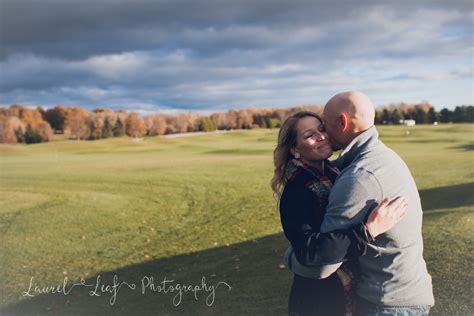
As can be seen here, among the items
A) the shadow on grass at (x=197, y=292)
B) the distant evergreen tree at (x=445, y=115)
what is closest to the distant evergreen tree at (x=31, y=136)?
the distant evergreen tree at (x=445, y=115)

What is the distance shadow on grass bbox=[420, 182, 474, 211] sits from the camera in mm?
13514

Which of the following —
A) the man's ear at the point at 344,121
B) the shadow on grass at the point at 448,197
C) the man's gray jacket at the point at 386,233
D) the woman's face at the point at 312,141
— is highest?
the man's ear at the point at 344,121

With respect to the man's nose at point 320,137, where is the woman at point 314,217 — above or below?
below

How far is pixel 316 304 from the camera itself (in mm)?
3047

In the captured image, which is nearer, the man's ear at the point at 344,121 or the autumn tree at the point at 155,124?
the man's ear at the point at 344,121

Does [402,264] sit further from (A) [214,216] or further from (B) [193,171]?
(B) [193,171]

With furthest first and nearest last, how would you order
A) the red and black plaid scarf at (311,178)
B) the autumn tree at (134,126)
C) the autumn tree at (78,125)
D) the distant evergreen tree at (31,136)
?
the autumn tree at (134,126) < the autumn tree at (78,125) < the distant evergreen tree at (31,136) < the red and black plaid scarf at (311,178)

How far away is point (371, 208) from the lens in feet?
9.35

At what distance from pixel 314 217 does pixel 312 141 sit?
490 mm

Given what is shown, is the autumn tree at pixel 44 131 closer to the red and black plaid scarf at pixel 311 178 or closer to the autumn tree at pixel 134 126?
the autumn tree at pixel 134 126

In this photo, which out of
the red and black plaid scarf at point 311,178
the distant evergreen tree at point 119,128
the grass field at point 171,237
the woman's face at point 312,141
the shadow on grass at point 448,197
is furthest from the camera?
the distant evergreen tree at point 119,128

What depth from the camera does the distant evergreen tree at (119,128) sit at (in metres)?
77.3

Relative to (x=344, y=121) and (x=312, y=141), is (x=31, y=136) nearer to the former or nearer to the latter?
(x=312, y=141)

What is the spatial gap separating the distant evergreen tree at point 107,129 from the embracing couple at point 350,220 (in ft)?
249
